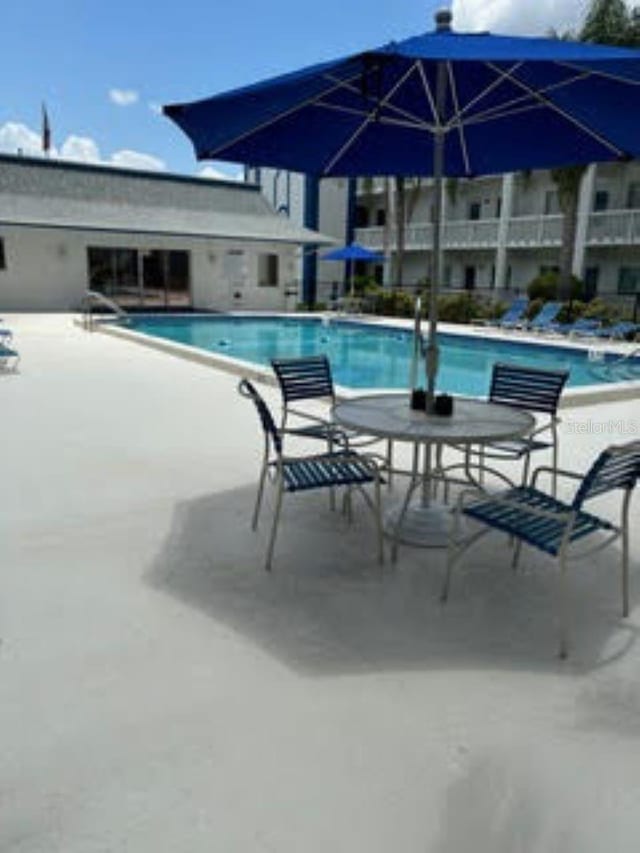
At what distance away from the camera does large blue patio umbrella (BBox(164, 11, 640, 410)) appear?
2.70m

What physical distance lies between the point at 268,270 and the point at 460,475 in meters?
21.9

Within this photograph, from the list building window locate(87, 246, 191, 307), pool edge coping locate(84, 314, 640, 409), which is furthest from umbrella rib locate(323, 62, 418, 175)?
building window locate(87, 246, 191, 307)

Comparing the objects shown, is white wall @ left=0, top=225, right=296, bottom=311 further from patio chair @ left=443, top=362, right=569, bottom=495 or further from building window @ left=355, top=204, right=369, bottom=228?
patio chair @ left=443, top=362, right=569, bottom=495

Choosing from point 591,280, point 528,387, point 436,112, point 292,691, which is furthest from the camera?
point 591,280

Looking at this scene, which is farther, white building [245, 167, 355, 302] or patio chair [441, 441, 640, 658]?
white building [245, 167, 355, 302]

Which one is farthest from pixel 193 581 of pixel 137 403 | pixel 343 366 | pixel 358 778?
pixel 343 366

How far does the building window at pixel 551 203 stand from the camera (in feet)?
84.0

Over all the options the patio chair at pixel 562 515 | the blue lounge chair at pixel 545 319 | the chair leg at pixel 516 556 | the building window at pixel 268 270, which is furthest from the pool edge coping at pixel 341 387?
the building window at pixel 268 270

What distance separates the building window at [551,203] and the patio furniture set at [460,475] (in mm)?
23809

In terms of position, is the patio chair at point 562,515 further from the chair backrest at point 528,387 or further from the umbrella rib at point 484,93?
the umbrella rib at point 484,93

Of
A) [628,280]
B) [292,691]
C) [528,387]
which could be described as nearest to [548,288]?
[628,280]

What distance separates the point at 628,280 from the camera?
23875 millimetres

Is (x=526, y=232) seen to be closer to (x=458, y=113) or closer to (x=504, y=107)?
(x=504, y=107)

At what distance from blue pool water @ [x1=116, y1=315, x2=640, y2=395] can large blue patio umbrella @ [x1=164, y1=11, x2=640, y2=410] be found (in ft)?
20.4
